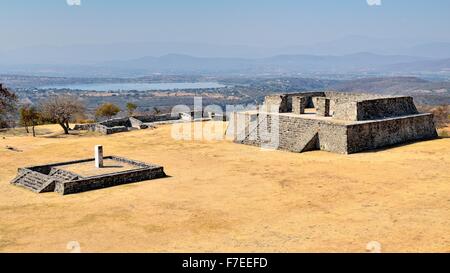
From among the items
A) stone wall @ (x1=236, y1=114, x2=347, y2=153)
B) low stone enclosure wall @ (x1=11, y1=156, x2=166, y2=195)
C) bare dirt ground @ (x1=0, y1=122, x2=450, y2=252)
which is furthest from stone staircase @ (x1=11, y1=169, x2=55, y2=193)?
stone wall @ (x1=236, y1=114, x2=347, y2=153)

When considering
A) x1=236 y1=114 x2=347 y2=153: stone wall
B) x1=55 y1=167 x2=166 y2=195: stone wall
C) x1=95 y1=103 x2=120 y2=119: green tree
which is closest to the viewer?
x1=55 y1=167 x2=166 y2=195: stone wall

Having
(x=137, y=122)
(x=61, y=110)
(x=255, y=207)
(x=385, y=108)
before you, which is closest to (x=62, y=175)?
(x=255, y=207)

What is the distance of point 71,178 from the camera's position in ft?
58.4

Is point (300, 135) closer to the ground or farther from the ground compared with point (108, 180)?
farther from the ground

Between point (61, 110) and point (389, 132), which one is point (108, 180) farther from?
point (61, 110)

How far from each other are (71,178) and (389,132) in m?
15.0

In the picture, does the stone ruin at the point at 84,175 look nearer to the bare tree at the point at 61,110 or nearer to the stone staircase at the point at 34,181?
the stone staircase at the point at 34,181

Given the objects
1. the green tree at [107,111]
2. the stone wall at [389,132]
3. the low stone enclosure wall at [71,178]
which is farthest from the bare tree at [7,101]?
the stone wall at [389,132]

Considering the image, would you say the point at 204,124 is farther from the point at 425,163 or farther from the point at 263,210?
the point at 263,210

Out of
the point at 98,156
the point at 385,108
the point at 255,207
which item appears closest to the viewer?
the point at 255,207

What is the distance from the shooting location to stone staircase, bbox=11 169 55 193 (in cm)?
1698

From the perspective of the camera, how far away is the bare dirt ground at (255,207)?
11469 mm

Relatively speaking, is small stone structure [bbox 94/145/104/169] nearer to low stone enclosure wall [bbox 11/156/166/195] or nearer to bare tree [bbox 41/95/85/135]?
low stone enclosure wall [bbox 11/156/166/195]
